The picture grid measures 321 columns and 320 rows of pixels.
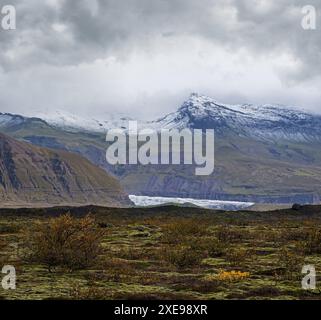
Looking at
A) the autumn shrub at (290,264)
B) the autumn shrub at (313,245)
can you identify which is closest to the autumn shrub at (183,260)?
the autumn shrub at (290,264)

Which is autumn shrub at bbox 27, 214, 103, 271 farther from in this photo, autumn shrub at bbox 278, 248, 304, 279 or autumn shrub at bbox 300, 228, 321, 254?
autumn shrub at bbox 300, 228, 321, 254

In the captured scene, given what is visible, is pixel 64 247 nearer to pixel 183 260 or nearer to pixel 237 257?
pixel 183 260

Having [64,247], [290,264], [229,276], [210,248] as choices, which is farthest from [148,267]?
[210,248]

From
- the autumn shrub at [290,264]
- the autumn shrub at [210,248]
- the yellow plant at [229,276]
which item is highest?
the autumn shrub at [210,248]

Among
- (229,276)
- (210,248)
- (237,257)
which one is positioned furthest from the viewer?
(210,248)

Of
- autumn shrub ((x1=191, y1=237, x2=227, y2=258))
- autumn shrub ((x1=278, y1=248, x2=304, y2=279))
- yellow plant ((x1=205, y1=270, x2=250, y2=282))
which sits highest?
autumn shrub ((x1=191, y1=237, x2=227, y2=258))

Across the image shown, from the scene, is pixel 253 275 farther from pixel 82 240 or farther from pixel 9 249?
pixel 9 249

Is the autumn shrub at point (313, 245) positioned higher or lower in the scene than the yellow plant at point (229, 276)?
higher

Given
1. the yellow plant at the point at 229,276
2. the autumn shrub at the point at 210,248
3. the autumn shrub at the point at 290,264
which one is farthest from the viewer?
the autumn shrub at the point at 210,248

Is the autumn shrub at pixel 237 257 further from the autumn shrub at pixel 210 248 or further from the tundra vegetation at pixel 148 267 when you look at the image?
the autumn shrub at pixel 210 248

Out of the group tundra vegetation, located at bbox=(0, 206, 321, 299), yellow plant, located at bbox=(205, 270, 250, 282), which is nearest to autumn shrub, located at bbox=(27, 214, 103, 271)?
tundra vegetation, located at bbox=(0, 206, 321, 299)

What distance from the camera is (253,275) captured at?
23.1m
